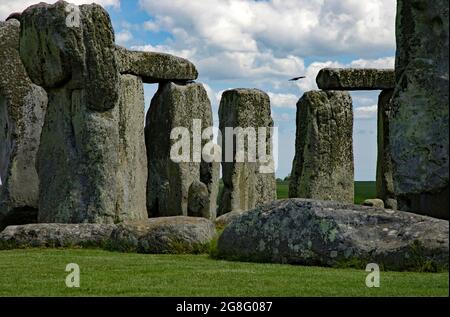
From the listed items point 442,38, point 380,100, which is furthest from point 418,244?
point 380,100

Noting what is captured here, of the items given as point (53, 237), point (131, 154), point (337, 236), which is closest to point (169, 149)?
point (131, 154)

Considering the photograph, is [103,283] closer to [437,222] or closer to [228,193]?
[437,222]

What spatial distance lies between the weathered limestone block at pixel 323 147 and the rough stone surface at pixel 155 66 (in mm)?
3616

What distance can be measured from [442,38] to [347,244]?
287 cm

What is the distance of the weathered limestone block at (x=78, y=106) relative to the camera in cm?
1631

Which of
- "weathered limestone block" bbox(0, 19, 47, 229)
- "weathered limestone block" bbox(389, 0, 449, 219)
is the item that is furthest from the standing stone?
"weathered limestone block" bbox(389, 0, 449, 219)

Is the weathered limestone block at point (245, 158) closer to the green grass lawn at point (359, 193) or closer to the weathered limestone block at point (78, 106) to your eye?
the green grass lawn at point (359, 193)

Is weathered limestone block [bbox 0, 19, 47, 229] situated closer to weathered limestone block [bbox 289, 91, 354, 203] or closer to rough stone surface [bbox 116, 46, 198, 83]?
rough stone surface [bbox 116, 46, 198, 83]

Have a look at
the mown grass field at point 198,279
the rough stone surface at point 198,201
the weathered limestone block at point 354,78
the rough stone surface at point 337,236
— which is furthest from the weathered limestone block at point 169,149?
the rough stone surface at point 337,236

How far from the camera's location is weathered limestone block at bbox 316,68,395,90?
1029 inches

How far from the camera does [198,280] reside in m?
10.1

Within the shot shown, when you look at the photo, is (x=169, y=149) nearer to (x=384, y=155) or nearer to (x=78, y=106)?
(x=384, y=155)

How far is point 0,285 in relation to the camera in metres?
10.2

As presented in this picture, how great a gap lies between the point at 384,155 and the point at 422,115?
47.9 feet
